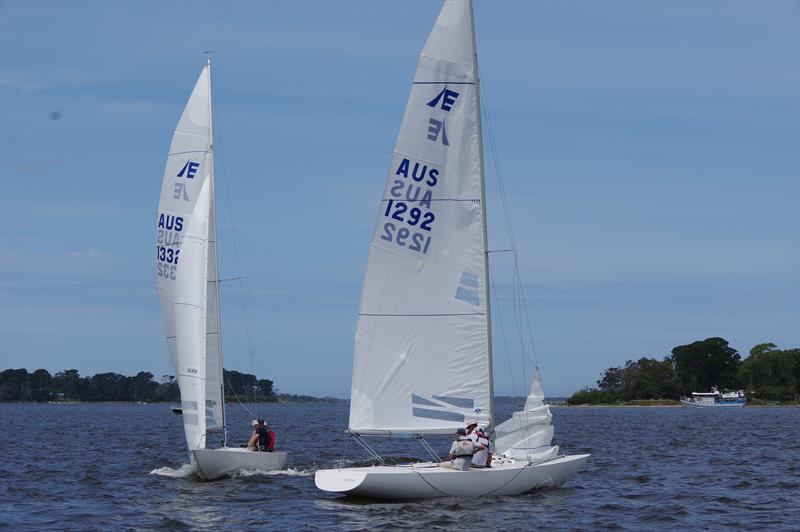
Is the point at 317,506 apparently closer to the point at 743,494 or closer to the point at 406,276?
the point at 406,276

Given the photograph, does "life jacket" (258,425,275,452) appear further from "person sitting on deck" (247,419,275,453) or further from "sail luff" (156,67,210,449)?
"sail luff" (156,67,210,449)

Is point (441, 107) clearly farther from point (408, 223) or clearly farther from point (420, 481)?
point (420, 481)

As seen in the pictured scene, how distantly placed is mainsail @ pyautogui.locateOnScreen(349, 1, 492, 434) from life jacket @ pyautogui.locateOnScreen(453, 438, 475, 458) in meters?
0.75

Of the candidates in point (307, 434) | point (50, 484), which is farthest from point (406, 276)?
point (307, 434)

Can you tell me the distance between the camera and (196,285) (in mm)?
31969

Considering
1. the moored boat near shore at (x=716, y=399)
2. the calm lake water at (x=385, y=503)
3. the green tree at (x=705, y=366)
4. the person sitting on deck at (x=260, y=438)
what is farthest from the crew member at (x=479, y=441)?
the green tree at (x=705, y=366)

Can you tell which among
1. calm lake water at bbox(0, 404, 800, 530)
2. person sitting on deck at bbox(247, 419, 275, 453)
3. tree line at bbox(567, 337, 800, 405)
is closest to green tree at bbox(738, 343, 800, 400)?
tree line at bbox(567, 337, 800, 405)

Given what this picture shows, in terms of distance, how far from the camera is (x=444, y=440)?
50656 mm

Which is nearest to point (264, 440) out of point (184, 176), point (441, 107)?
point (184, 176)

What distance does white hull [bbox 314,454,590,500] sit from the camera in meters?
24.0

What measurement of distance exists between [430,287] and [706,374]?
446 feet

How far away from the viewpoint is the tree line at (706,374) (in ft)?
479

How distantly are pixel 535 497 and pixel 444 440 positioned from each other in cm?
2460

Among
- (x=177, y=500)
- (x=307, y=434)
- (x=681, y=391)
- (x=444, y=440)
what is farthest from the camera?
(x=681, y=391)
